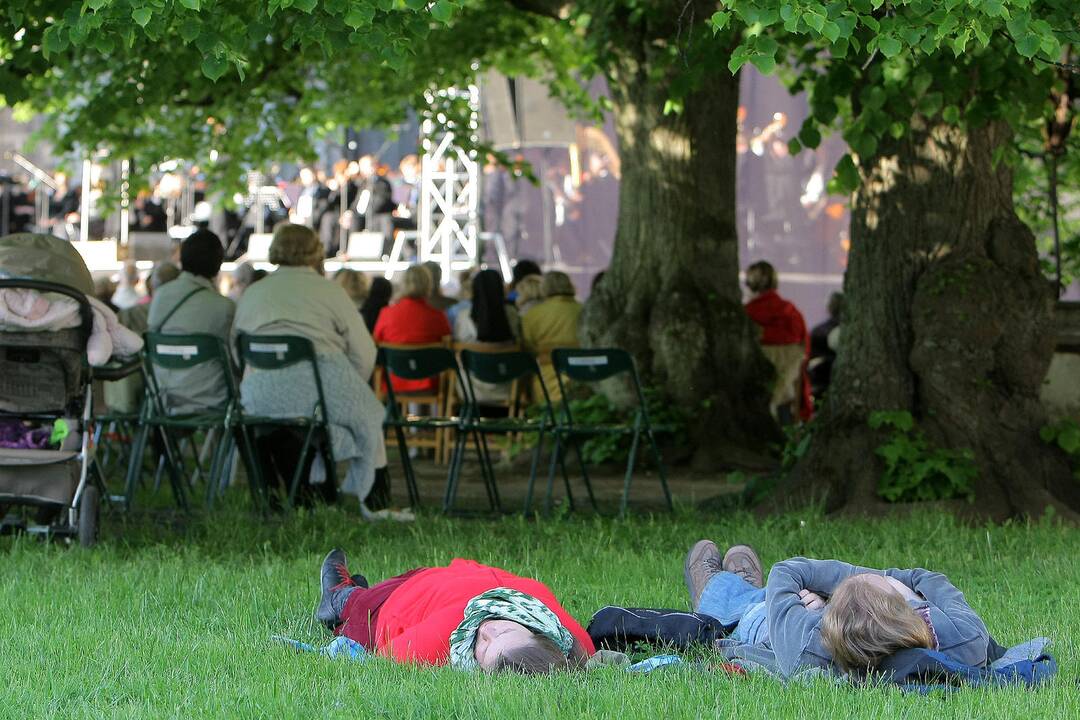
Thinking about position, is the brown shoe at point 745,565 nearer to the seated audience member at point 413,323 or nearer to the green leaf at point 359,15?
the green leaf at point 359,15

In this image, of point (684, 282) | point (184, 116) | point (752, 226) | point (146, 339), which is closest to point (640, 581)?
point (146, 339)

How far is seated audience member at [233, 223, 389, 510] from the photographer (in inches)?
348

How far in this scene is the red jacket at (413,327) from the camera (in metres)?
12.4

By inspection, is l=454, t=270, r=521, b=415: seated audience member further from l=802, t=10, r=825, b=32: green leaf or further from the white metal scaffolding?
the white metal scaffolding

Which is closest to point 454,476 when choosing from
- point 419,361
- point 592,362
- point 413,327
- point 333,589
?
point 419,361

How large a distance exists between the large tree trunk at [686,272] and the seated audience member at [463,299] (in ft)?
5.90

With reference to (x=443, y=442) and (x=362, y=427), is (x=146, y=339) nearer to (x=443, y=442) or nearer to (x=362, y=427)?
(x=362, y=427)

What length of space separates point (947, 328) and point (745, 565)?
3.37 meters

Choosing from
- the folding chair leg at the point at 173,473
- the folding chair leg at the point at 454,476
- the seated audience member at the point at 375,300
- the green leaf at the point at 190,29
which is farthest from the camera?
the seated audience member at the point at 375,300

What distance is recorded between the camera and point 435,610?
480 cm

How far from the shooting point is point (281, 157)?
16.2m

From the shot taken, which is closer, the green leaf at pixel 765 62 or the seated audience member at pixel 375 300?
the green leaf at pixel 765 62

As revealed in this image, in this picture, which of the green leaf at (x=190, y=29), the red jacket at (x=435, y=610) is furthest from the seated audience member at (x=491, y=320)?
the red jacket at (x=435, y=610)

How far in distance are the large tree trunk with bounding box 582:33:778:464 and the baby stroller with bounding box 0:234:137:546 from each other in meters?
4.98
